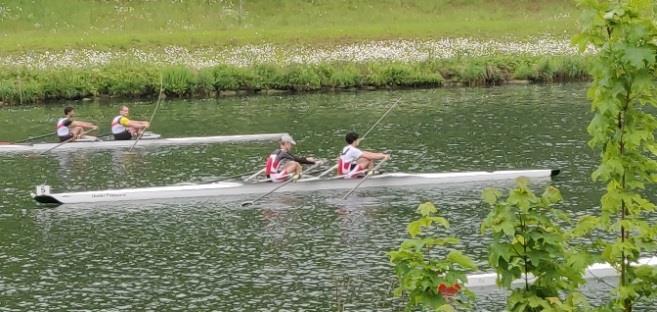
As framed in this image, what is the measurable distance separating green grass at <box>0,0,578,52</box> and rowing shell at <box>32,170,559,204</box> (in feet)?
101

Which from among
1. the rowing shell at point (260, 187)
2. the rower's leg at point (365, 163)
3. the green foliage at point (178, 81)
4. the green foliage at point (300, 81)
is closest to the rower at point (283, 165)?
the rowing shell at point (260, 187)

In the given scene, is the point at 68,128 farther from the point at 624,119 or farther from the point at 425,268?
the point at 624,119

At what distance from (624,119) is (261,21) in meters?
59.7

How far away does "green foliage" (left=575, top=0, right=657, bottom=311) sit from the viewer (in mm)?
10008

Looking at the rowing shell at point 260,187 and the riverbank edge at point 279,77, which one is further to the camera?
the riverbank edge at point 279,77

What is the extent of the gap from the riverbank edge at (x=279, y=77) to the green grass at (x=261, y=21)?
20.2ft

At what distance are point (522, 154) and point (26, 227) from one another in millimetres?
16292

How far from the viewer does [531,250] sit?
10.7m

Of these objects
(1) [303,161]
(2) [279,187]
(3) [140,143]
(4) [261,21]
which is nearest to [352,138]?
(1) [303,161]

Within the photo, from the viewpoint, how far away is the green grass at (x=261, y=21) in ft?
197

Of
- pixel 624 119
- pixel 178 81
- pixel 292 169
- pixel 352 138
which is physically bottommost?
pixel 292 169

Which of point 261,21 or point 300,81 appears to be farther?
point 261,21

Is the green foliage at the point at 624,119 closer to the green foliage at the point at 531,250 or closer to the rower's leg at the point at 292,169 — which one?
→ the green foliage at the point at 531,250

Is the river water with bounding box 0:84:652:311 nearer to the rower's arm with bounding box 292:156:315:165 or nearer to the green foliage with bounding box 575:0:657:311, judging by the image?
the rower's arm with bounding box 292:156:315:165
